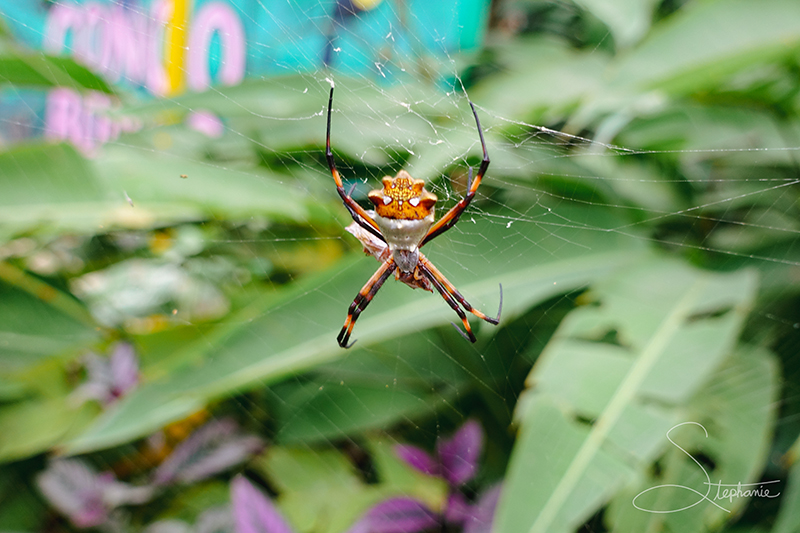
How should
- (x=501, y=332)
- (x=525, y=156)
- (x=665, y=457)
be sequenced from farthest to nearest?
(x=501, y=332), (x=525, y=156), (x=665, y=457)

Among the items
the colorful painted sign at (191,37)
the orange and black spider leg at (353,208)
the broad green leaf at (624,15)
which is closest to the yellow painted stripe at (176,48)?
the colorful painted sign at (191,37)

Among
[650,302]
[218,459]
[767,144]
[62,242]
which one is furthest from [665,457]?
[62,242]

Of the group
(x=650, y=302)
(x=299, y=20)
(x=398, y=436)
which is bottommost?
(x=398, y=436)

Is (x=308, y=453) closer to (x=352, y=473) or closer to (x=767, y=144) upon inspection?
(x=352, y=473)

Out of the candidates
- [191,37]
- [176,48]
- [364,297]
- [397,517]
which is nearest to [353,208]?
[364,297]

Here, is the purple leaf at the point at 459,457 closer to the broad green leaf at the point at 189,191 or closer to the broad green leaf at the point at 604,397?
Result: the broad green leaf at the point at 604,397
